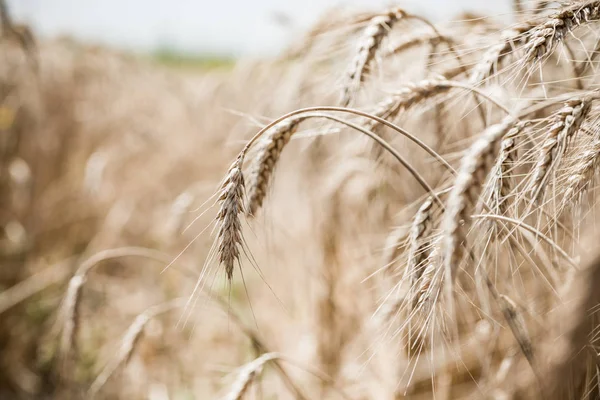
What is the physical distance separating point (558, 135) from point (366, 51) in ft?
1.42

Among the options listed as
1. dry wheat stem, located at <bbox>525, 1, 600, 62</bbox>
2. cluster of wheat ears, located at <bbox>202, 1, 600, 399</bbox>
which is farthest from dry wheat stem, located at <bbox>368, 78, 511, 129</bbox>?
dry wheat stem, located at <bbox>525, 1, 600, 62</bbox>

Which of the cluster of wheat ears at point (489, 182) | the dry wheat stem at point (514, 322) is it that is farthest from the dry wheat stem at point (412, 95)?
the dry wheat stem at point (514, 322)

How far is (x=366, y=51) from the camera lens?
0.88 metres

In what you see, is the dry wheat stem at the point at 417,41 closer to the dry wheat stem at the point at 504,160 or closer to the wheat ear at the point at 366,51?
the wheat ear at the point at 366,51

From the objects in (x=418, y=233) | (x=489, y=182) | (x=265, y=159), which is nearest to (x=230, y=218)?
(x=265, y=159)

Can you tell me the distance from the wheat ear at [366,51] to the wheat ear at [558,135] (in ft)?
1.27

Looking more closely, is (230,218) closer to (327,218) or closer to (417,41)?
(417,41)

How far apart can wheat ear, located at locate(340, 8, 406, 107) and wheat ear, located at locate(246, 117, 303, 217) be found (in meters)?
0.17

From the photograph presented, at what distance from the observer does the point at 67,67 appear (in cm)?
375

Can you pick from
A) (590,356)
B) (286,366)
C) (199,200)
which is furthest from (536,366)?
(199,200)

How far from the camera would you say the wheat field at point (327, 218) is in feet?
2.21

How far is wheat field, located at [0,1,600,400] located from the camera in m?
0.67

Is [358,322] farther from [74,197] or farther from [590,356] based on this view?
[74,197]

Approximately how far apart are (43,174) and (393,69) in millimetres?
2711
